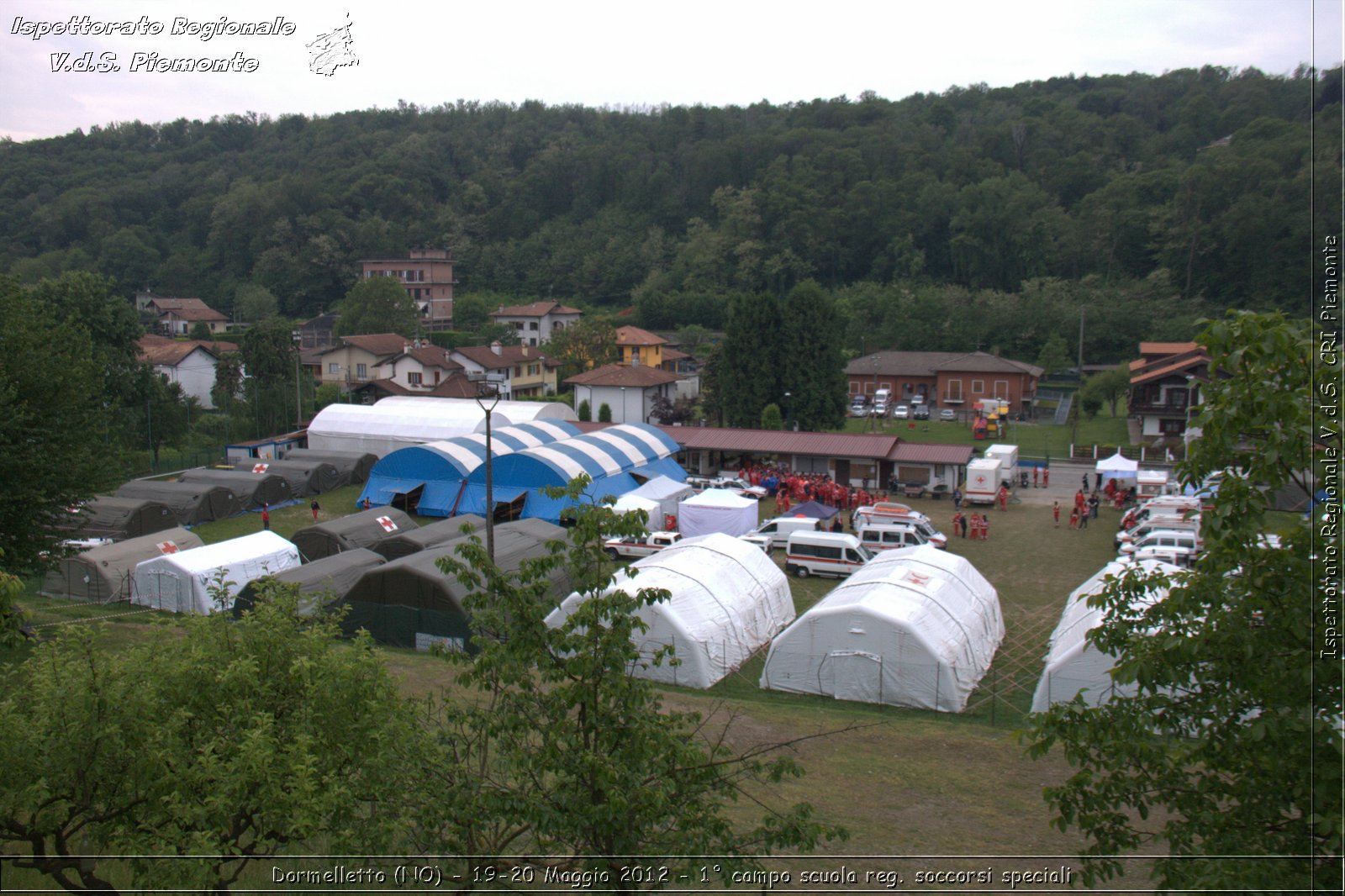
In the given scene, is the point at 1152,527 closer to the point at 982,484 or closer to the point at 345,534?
the point at 982,484

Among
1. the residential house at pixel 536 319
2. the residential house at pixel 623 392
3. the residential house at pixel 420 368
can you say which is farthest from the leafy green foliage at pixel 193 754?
the residential house at pixel 536 319

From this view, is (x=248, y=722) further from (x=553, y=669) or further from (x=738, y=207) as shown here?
(x=738, y=207)

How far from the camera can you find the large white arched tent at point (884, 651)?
455 inches

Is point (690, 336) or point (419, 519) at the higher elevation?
point (690, 336)

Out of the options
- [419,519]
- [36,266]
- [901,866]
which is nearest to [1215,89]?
[419,519]

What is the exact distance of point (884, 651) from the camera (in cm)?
1172

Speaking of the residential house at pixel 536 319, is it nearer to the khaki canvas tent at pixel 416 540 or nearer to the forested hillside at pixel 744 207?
the forested hillside at pixel 744 207

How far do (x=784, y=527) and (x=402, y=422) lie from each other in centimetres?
1433

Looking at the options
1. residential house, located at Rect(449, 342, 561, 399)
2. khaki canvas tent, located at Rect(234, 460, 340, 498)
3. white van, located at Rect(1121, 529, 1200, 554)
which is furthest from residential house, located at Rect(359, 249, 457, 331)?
white van, located at Rect(1121, 529, 1200, 554)

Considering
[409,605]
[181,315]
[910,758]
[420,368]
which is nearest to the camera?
[910,758]

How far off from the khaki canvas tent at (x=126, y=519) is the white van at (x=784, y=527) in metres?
12.7

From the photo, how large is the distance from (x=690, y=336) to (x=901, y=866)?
49.8 m

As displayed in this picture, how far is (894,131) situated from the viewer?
246 feet

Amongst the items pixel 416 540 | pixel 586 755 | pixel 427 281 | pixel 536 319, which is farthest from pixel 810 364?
pixel 427 281
